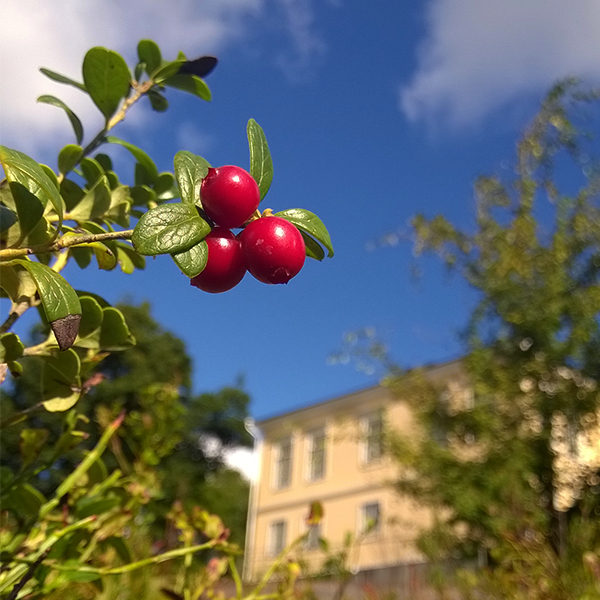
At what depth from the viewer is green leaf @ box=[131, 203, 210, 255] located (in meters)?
0.58

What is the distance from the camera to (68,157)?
40.2 inches

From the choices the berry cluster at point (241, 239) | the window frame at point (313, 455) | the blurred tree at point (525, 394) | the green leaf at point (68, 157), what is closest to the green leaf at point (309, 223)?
the berry cluster at point (241, 239)

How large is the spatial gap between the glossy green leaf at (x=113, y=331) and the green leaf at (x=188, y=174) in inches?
12.9

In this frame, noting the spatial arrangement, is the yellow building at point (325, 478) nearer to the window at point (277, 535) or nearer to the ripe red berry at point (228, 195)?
the window at point (277, 535)

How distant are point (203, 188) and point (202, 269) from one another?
0.08 meters

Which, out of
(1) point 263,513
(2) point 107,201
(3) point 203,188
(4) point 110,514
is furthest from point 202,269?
(1) point 263,513

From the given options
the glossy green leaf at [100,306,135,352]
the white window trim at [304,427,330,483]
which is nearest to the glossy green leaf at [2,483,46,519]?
the glossy green leaf at [100,306,135,352]

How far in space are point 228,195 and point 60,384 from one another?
0.50m

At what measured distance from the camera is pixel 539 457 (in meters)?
9.77

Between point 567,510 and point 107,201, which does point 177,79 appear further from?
point 567,510

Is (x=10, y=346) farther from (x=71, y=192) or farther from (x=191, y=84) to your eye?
(x=191, y=84)

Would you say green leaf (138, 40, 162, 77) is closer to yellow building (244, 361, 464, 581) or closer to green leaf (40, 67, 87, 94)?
green leaf (40, 67, 87, 94)

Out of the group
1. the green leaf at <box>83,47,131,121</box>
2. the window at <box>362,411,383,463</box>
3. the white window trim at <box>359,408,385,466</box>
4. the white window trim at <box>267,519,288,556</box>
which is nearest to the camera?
the green leaf at <box>83,47,131,121</box>

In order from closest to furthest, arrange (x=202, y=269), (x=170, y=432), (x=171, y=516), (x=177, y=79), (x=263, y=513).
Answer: (x=202, y=269)
(x=177, y=79)
(x=171, y=516)
(x=170, y=432)
(x=263, y=513)
